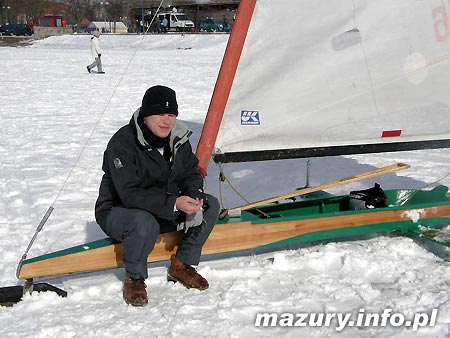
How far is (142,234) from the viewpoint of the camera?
2.78 meters

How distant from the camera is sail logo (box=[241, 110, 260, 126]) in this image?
3.31 metres

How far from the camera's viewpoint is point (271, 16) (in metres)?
3.18

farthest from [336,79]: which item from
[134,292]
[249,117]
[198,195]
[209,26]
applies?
[209,26]

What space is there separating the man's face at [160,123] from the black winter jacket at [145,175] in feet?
0.22

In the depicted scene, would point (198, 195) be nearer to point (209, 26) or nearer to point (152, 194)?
point (152, 194)

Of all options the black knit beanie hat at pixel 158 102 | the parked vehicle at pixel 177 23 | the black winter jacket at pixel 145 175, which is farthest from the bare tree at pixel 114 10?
the black knit beanie hat at pixel 158 102

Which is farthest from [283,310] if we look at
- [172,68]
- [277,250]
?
[172,68]

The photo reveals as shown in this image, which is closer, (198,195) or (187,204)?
(187,204)

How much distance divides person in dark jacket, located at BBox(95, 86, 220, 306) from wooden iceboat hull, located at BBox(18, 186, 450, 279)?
0.44 feet

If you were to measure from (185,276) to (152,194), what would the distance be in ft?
1.59

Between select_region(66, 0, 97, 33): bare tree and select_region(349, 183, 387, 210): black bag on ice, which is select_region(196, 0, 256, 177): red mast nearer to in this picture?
select_region(349, 183, 387, 210): black bag on ice

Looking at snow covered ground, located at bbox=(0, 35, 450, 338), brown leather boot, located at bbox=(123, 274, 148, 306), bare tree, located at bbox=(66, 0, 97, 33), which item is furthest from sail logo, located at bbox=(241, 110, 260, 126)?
bare tree, located at bbox=(66, 0, 97, 33)

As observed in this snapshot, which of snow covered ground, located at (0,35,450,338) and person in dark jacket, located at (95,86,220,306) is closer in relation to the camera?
snow covered ground, located at (0,35,450,338)

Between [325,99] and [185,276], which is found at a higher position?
[325,99]
